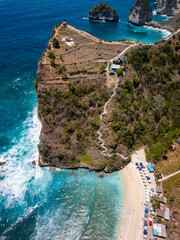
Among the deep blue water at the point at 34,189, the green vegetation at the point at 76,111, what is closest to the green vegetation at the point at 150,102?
the green vegetation at the point at 76,111

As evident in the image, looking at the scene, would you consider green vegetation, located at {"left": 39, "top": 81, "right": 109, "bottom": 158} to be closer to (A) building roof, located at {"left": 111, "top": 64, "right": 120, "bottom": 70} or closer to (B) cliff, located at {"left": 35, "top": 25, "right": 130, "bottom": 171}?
(B) cliff, located at {"left": 35, "top": 25, "right": 130, "bottom": 171}

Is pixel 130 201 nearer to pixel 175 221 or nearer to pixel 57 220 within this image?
pixel 175 221

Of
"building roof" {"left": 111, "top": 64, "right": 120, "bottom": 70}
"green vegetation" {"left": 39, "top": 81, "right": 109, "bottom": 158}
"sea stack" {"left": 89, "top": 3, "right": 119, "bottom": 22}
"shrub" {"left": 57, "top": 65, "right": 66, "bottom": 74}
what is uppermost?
"sea stack" {"left": 89, "top": 3, "right": 119, "bottom": 22}

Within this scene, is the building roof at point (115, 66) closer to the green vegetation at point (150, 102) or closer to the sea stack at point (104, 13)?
the green vegetation at point (150, 102)

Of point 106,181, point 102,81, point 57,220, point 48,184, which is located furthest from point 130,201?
point 102,81

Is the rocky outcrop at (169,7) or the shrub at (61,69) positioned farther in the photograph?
the rocky outcrop at (169,7)

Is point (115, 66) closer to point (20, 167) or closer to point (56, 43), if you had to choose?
point (56, 43)

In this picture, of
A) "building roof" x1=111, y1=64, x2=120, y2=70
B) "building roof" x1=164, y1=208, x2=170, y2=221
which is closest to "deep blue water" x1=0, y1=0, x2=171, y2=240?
"building roof" x1=164, y1=208, x2=170, y2=221
